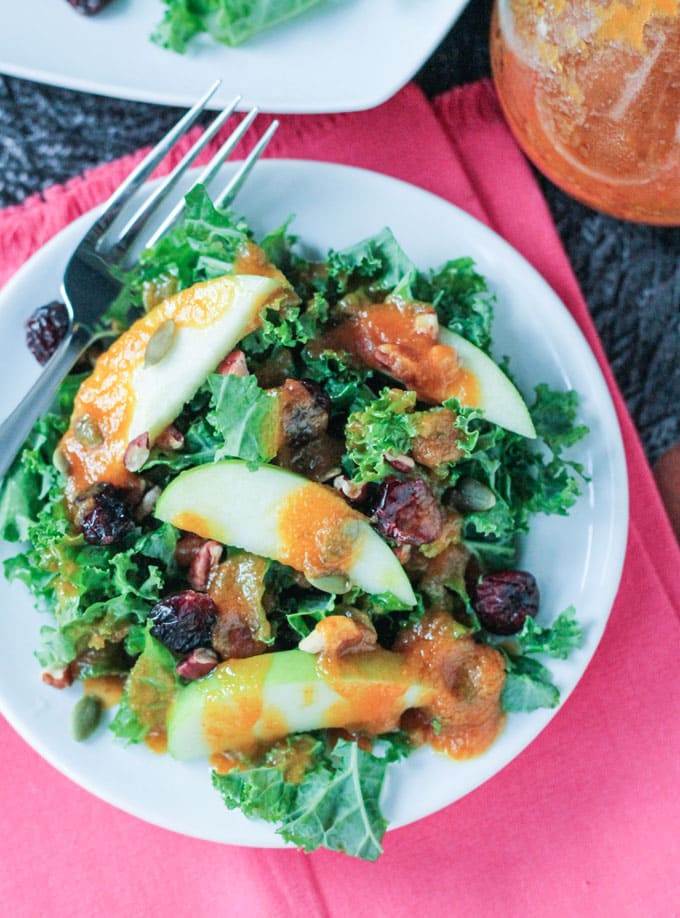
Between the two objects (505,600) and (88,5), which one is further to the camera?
(88,5)

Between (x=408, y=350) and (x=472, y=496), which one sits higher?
(x=408, y=350)

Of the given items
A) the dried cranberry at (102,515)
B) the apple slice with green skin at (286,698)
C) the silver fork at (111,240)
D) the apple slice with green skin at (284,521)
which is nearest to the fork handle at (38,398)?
the silver fork at (111,240)

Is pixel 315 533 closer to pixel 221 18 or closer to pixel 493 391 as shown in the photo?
pixel 493 391

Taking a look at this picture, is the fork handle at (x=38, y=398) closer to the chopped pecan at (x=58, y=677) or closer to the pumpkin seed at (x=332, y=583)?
the chopped pecan at (x=58, y=677)

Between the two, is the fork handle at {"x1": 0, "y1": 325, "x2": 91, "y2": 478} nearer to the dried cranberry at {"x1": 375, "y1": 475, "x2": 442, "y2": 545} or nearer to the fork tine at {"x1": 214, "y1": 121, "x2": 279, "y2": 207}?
the fork tine at {"x1": 214, "y1": 121, "x2": 279, "y2": 207}

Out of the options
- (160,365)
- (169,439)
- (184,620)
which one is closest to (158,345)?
(160,365)
